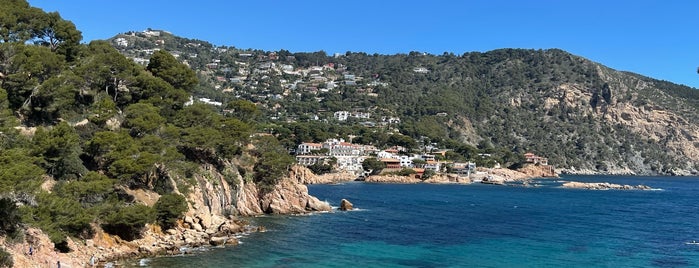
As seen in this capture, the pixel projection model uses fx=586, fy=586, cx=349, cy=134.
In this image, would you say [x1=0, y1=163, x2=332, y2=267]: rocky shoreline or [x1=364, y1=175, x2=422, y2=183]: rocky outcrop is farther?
[x1=364, y1=175, x2=422, y2=183]: rocky outcrop

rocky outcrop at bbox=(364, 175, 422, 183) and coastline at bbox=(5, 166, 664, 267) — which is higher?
rocky outcrop at bbox=(364, 175, 422, 183)

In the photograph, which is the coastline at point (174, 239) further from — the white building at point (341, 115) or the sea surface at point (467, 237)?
the white building at point (341, 115)

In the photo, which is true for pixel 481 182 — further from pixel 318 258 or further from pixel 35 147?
pixel 35 147

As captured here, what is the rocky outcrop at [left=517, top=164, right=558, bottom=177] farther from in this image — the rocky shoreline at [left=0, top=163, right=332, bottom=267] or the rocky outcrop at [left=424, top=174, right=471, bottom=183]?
the rocky shoreline at [left=0, top=163, right=332, bottom=267]

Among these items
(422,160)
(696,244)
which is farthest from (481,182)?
(696,244)

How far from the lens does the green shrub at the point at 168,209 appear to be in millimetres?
38750

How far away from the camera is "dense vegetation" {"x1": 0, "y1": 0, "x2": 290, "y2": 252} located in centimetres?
3033

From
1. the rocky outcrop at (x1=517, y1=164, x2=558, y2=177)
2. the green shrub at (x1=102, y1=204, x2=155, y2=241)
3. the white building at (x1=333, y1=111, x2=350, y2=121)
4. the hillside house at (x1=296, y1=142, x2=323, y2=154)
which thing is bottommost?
the green shrub at (x1=102, y1=204, x2=155, y2=241)

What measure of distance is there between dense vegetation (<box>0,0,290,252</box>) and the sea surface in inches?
208

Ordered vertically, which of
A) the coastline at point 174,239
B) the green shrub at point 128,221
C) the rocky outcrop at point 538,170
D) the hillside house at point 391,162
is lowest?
the coastline at point 174,239

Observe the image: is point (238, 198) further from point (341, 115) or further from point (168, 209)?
point (341, 115)

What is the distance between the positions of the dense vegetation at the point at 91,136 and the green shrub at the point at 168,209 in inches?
3.1


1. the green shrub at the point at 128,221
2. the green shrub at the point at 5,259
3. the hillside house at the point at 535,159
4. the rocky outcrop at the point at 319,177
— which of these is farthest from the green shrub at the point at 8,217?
the hillside house at the point at 535,159

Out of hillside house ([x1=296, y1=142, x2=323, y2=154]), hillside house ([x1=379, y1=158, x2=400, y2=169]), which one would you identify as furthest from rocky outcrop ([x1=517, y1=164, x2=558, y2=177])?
hillside house ([x1=296, y1=142, x2=323, y2=154])
